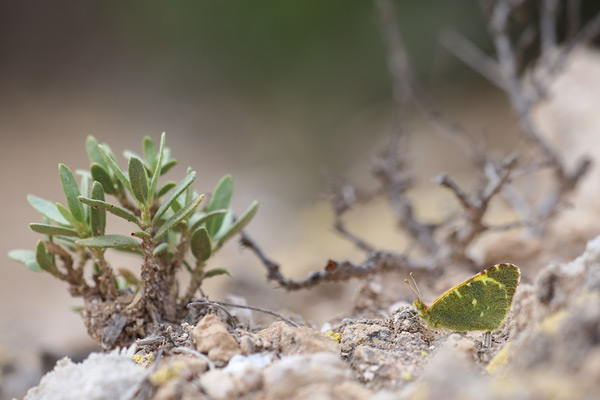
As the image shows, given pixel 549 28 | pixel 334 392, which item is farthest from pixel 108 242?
pixel 549 28

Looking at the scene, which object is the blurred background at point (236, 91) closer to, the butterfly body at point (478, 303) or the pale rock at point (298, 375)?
the butterfly body at point (478, 303)

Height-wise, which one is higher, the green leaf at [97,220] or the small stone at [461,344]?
the green leaf at [97,220]

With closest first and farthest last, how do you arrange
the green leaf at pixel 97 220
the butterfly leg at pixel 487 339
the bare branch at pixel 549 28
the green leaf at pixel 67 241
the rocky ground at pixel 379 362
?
1. the rocky ground at pixel 379 362
2. the butterfly leg at pixel 487 339
3. the green leaf at pixel 97 220
4. the green leaf at pixel 67 241
5. the bare branch at pixel 549 28

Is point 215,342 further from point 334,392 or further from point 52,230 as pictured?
point 52,230

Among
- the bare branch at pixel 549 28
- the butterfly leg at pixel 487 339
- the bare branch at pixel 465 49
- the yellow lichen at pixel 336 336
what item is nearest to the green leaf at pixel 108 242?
the yellow lichen at pixel 336 336

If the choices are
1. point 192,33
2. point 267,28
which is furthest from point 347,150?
point 192,33

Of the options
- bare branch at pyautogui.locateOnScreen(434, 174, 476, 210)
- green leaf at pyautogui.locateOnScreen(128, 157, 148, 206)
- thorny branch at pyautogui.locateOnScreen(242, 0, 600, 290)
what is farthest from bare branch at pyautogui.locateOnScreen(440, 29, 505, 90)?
green leaf at pyautogui.locateOnScreen(128, 157, 148, 206)

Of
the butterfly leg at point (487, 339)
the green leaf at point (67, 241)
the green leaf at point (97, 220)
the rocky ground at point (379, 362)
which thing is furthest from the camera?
the green leaf at point (67, 241)
